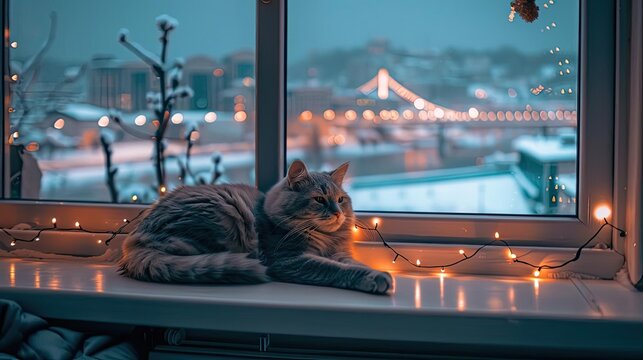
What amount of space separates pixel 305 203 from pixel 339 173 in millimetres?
163

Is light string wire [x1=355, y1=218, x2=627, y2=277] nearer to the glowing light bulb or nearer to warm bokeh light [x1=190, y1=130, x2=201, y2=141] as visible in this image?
the glowing light bulb

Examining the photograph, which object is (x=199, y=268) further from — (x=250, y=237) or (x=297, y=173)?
(x=297, y=173)

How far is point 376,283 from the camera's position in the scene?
1.69 metres

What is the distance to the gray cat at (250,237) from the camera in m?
1.76

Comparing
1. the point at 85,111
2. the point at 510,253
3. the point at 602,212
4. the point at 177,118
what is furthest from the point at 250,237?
the point at 602,212

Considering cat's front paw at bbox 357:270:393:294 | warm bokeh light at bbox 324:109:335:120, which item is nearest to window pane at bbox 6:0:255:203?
warm bokeh light at bbox 324:109:335:120

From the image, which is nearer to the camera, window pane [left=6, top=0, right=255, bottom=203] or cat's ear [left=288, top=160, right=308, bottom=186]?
cat's ear [left=288, top=160, right=308, bottom=186]

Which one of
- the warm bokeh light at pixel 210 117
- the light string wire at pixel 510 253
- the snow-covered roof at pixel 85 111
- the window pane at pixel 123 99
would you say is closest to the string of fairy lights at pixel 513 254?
the light string wire at pixel 510 253

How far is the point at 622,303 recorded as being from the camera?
64.4 inches

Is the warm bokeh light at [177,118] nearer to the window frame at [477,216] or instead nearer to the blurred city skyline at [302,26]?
the blurred city skyline at [302,26]

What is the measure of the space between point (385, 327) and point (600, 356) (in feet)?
1.65

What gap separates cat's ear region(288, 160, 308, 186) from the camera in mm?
1881

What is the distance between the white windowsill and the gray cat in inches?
1.6

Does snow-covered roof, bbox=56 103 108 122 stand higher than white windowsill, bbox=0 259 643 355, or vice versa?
snow-covered roof, bbox=56 103 108 122
